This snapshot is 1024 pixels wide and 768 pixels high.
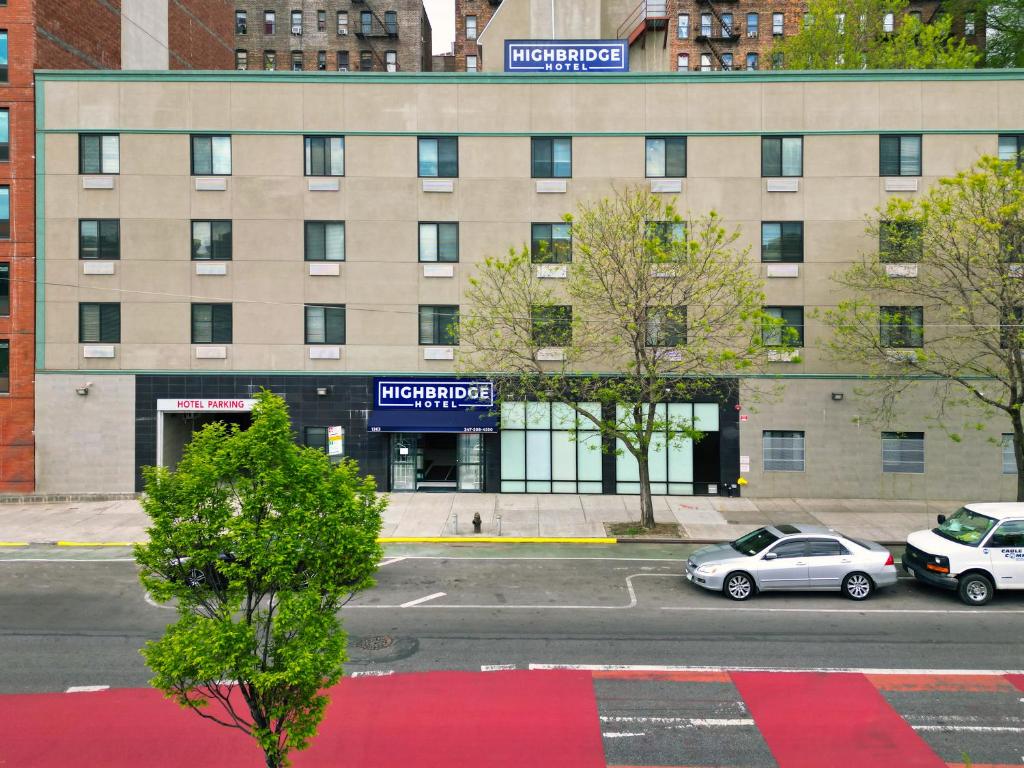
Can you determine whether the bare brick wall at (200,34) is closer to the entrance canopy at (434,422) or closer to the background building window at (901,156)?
the entrance canopy at (434,422)

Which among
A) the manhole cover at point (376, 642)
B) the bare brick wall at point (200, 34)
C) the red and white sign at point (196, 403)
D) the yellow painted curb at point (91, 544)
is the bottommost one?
the yellow painted curb at point (91, 544)

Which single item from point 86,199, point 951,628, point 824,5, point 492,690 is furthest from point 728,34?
point 492,690

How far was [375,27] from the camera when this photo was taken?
2783 inches

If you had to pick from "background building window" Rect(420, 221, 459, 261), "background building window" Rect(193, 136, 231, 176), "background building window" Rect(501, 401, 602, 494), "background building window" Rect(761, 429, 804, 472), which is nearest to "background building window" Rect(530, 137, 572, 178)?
"background building window" Rect(420, 221, 459, 261)

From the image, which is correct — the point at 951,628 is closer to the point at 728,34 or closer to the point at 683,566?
the point at 683,566

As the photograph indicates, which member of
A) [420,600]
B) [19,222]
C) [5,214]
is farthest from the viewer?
[5,214]

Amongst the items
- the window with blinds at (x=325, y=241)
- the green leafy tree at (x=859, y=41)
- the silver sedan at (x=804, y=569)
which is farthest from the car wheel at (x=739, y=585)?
the green leafy tree at (x=859, y=41)

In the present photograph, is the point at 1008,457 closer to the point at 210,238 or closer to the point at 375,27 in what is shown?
the point at 210,238

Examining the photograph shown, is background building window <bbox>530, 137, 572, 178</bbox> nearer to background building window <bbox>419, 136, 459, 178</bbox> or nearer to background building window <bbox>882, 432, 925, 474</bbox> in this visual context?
background building window <bbox>419, 136, 459, 178</bbox>

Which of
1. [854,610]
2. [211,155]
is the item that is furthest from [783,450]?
[211,155]

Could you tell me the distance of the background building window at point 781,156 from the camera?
27.5m

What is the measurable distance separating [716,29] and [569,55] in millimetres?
41868

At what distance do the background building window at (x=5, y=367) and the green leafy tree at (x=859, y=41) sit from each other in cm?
3855

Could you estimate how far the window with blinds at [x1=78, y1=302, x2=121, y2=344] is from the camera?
27.8m
